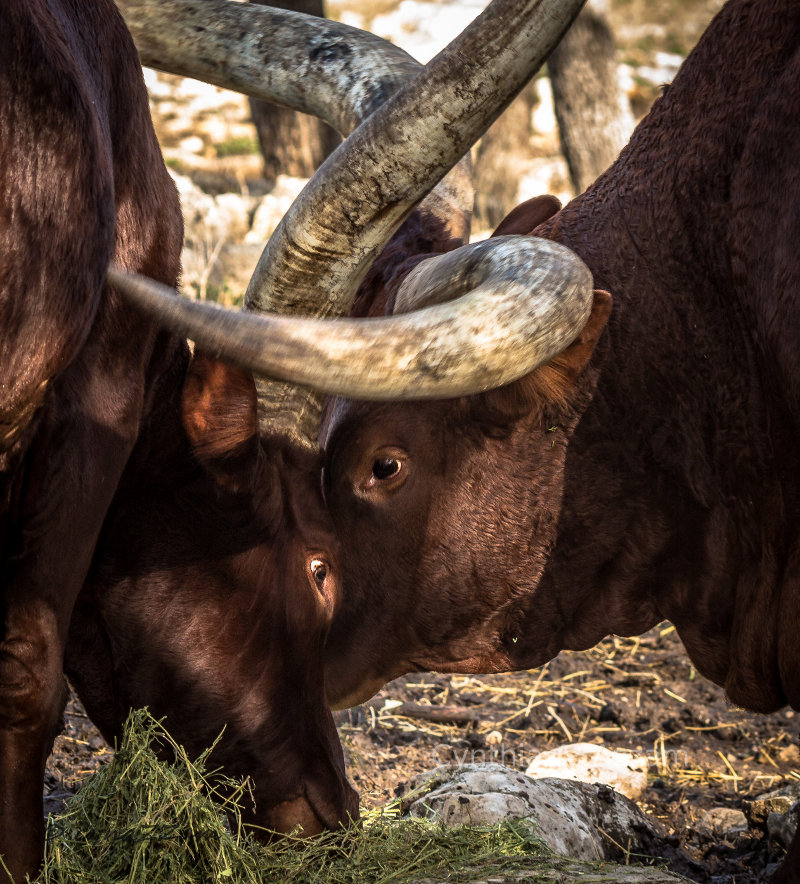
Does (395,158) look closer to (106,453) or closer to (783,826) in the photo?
(106,453)

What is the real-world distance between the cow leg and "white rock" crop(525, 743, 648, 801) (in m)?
1.86

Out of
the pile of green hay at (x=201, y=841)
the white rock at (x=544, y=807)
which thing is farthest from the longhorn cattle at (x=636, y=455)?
the pile of green hay at (x=201, y=841)

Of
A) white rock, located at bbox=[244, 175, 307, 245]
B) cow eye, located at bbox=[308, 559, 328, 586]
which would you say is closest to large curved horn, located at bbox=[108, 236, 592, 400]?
cow eye, located at bbox=[308, 559, 328, 586]

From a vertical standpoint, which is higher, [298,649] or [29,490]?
[29,490]

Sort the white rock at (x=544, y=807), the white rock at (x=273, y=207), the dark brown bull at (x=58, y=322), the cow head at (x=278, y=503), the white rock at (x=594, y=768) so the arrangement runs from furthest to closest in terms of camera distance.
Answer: the white rock at (x=273, y=207) < the white rock at (x=594, y=768) < the white rock at (x=544, y=807) < the cow head at (x=278, y=503) < the dark brown bull at (x=58, y=322)

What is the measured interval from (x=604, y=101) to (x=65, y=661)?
7.31m

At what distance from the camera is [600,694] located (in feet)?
17.1

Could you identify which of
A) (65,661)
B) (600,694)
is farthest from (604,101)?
(65,661)

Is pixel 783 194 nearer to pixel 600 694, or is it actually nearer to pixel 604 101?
pixel 600 694

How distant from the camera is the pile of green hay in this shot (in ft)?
9.45

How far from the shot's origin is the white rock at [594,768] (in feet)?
13.7

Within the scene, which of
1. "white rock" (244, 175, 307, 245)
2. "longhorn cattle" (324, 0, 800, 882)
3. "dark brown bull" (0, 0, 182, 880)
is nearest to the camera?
"dark brown bull" (0, 0, 182, 880)

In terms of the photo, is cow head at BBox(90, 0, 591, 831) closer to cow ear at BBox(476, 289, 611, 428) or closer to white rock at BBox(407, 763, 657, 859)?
white rock at BBox(407, 763, 657, 859)

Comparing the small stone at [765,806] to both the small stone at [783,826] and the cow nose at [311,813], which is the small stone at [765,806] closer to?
the small stone at [783,826]
